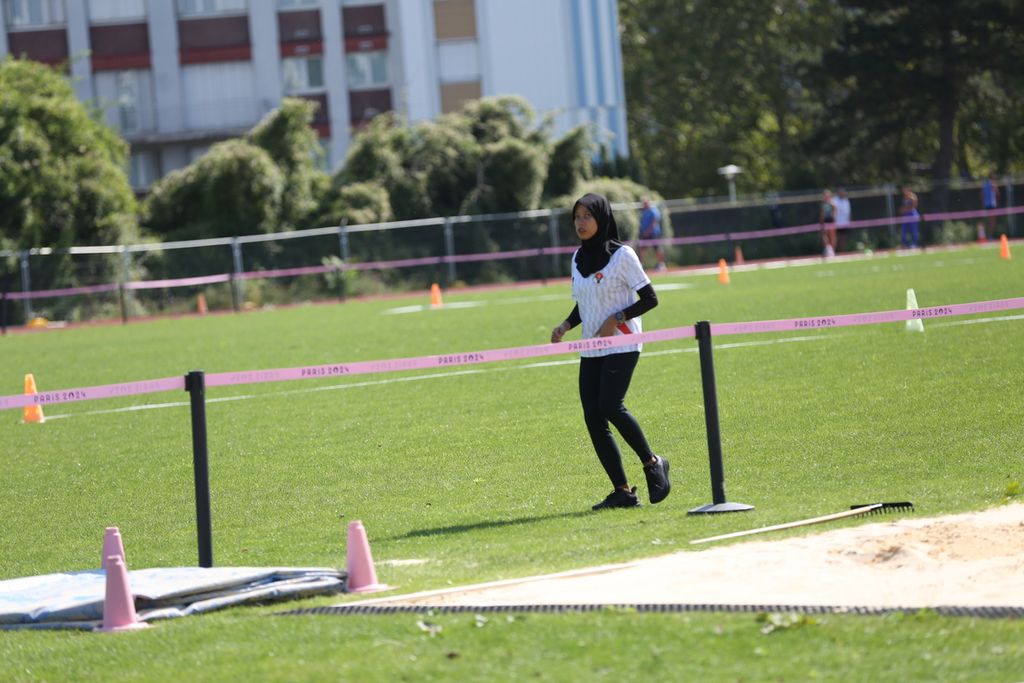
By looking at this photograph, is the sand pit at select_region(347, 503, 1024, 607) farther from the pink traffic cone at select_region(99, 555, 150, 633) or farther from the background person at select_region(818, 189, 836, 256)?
the background person at select_region(818, 189, 836, 256)

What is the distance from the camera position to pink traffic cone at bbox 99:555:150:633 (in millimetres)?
7004

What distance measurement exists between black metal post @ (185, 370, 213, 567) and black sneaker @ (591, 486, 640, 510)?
2608mm

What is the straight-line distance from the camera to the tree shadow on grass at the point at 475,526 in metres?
9.12

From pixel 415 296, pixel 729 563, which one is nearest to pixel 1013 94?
pixel 415 296

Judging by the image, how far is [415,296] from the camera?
4300cm

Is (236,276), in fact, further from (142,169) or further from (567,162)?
(142,169)

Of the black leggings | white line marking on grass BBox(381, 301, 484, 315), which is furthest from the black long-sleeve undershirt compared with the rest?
white line marking on grass BBox(381, 301, 484, 315)

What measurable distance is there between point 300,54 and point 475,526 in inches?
2289

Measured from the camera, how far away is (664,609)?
6.43 m

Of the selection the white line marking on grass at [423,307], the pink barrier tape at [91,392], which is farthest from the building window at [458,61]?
the pink barrier tape at [91,392]

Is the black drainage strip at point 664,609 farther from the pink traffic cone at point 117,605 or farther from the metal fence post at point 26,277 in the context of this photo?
the metal fence post at point 26,277

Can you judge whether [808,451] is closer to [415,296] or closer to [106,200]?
[415,296]

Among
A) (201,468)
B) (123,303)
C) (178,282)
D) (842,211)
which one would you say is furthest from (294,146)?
(201,468)

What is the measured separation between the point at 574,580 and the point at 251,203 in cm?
4254
